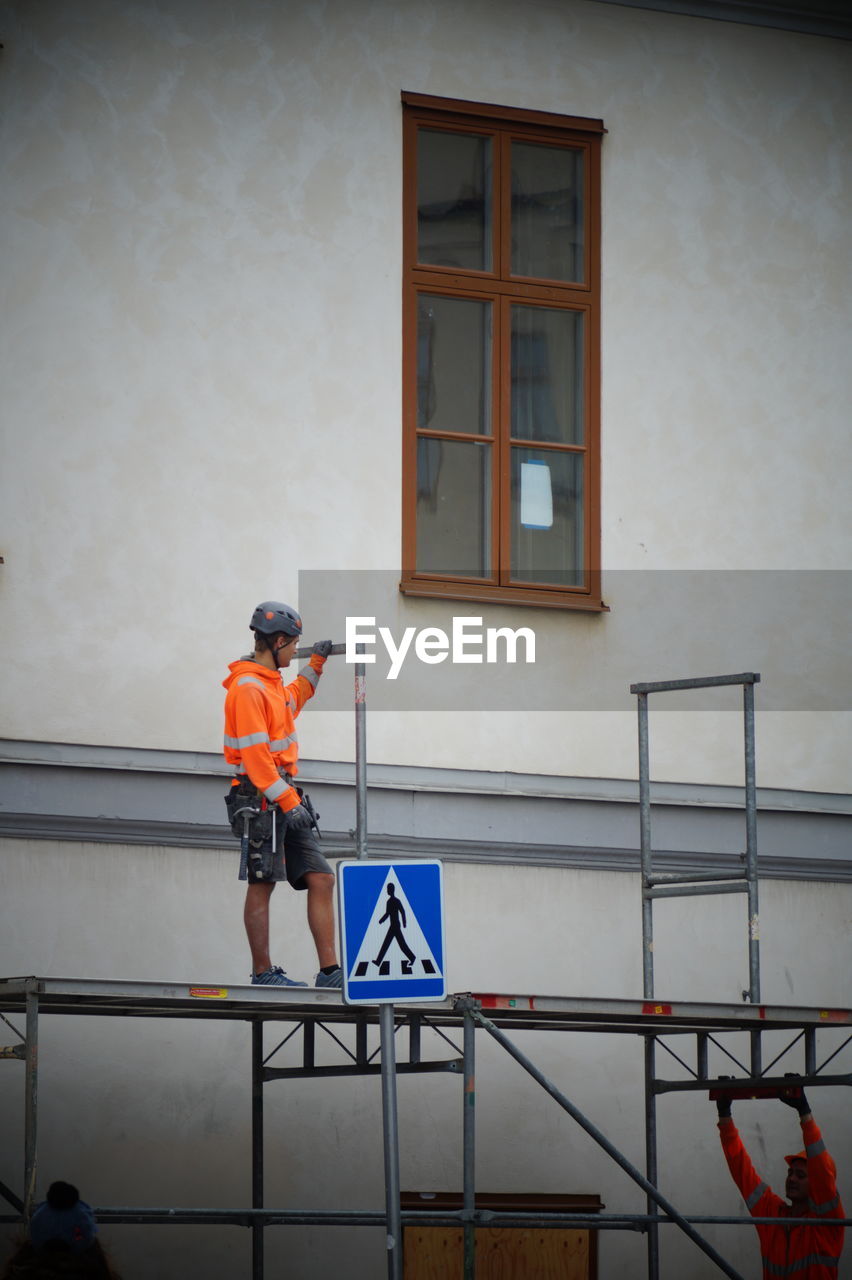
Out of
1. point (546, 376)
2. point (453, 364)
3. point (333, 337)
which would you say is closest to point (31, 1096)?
point (333, 337)

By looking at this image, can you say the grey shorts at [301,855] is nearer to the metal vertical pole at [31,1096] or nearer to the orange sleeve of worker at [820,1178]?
the metal vertical pole at [31,1096]

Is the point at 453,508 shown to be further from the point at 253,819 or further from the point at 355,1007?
the point at 355,1007

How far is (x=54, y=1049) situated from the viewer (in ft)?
36.1

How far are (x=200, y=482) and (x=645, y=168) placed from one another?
3.88 m

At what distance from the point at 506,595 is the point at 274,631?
10.1 feet

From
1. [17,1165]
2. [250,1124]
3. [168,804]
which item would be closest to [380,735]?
[168,804]

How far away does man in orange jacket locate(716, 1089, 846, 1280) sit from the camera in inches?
404

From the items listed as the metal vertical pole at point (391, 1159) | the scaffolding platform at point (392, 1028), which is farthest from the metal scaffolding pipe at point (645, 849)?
the metal vertical pole at point (391, 1159)

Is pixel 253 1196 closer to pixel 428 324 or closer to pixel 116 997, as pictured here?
pixel 116 997

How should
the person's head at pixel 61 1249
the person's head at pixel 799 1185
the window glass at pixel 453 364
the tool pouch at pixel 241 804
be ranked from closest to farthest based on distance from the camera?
the person's head at pixel 61 1249
the tool pouch at pixel 241 804
the person's head at pixel 799 1185
the window glass at pixel 453 364

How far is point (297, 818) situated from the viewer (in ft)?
31.3

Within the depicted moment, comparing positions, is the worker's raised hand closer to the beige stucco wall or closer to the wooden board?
the wooden board

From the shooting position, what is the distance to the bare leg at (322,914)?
9.48 meters

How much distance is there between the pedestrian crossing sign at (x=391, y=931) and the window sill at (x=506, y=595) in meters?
4.22
